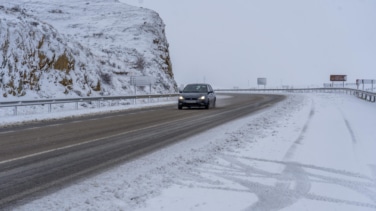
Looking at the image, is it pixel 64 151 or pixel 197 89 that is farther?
pixel 197 89

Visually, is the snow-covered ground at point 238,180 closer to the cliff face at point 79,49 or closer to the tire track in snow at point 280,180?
the tire track in snow at point 280,180

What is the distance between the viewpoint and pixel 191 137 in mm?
11914

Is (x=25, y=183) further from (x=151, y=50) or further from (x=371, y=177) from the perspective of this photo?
(x=151, y=50)

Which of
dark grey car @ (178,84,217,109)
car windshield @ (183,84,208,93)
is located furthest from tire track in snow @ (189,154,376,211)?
car windshield @ (183,84,208,93)

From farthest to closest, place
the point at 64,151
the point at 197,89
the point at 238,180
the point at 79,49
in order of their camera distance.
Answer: the point at 79,49
the point at 197,89
the point at 64,151
the point at 238,180

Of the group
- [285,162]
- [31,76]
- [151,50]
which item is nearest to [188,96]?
[31,76]

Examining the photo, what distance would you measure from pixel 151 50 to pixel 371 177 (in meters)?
54.3

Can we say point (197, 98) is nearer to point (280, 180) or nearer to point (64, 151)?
point (64, 151)

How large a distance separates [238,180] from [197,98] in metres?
19.3

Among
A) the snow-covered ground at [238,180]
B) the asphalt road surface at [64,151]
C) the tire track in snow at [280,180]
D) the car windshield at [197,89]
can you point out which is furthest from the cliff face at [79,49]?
the tire track in snow at [280,180]

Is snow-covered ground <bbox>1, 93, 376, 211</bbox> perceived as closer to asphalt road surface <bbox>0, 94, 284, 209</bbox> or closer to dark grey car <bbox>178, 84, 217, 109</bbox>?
asphalt road surface <bbox>0, 94, 284, 209</bbox>

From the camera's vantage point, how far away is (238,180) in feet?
21.5

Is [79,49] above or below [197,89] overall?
above

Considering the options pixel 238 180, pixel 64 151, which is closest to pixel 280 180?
pixel 238 180
